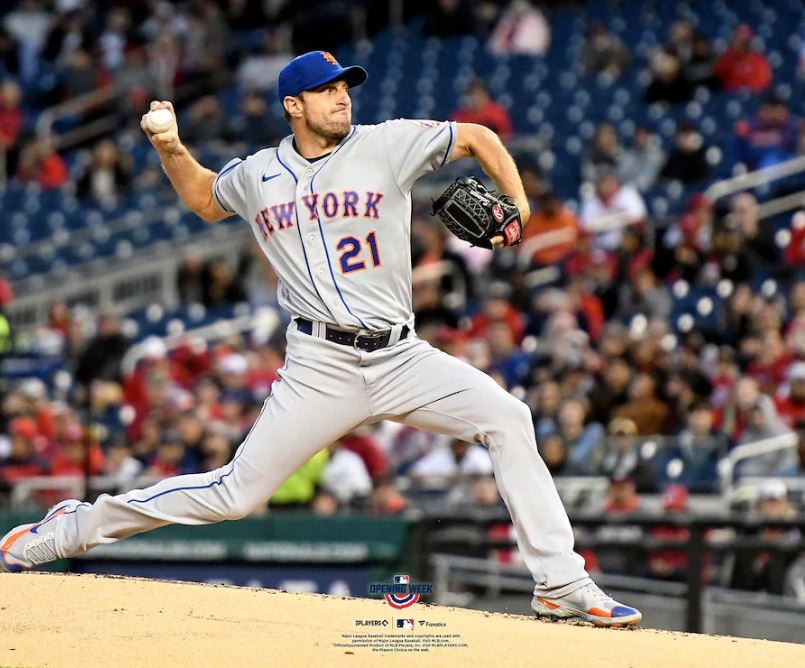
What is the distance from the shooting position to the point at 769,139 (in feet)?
43.7

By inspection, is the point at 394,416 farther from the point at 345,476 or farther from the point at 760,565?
the point at 345,476

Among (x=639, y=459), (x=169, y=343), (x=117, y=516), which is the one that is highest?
(x=169, y=343)

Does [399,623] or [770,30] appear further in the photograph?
[770,30]

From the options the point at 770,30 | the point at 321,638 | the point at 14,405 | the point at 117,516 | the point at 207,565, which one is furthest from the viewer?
the point at 770,30

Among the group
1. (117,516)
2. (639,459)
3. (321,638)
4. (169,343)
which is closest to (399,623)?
(321,638)

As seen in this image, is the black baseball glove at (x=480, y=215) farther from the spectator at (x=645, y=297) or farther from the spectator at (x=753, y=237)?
the spectator at (x=753, y=237)

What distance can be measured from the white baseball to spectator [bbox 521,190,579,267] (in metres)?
7.74

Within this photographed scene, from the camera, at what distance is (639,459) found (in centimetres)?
1000

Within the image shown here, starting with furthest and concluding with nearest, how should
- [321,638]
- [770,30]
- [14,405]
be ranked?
[770,30] → [14,405] → [321,638]

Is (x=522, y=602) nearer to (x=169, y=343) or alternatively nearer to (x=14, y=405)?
(x=14, y=405)

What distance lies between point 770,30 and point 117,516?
1135 cm

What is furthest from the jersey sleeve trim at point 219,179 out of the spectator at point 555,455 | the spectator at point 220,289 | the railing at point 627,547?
the spectator at point 220,289

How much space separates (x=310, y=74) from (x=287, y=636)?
1.80 m

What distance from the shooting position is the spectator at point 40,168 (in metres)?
17.0
